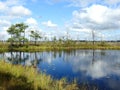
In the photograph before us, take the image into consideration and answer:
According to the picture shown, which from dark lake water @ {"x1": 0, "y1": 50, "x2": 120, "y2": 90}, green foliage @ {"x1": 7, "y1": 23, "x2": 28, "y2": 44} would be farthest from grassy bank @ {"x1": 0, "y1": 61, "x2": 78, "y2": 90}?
green foliage @ {"x1": 7, "y1": 23, "x2": 28, "y2": 44}

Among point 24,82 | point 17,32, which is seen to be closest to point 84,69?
point 24,82

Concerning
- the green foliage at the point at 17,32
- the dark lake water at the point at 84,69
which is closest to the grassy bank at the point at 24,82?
the dark lake water at the point at 84,69

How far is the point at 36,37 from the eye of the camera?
100375mm

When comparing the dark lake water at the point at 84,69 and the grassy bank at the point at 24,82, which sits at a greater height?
the grassy bank at the point at 24,82

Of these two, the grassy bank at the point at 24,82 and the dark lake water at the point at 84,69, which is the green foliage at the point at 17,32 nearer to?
the dark lake water at the point at 84,69

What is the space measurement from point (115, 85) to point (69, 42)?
271ft

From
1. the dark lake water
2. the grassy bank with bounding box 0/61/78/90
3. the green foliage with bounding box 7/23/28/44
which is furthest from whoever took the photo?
the green foliage with bounding box 7/23/28/44

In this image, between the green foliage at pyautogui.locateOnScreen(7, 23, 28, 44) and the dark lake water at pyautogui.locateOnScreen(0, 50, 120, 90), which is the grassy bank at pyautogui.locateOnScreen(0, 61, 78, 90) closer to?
the dark lake water at pyautogui.locateOnScreen(0, 50, 120, 90)

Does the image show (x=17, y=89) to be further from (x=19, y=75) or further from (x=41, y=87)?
(x=19, y=75)

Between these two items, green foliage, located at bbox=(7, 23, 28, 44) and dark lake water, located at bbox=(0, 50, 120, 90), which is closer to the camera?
dark lake water, located at bbox=(0, 50, 120, 90)

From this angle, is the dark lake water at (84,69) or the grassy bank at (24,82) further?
the dark lake water at (84,69)

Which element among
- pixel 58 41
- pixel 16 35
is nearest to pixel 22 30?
pixel 16 35

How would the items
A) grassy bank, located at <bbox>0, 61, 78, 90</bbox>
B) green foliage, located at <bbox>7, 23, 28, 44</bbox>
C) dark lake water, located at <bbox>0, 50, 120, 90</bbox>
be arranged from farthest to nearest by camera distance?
green foliage, located at <bbox>7, 23, 28, 44</bbox> < dark lake water, located at <bbox>0, 50, 120, 90</bbox> < grassy bank, located at <bbox>0, 61, 78, 90</bbox>

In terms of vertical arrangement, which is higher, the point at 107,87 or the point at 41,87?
the point at 41,87
